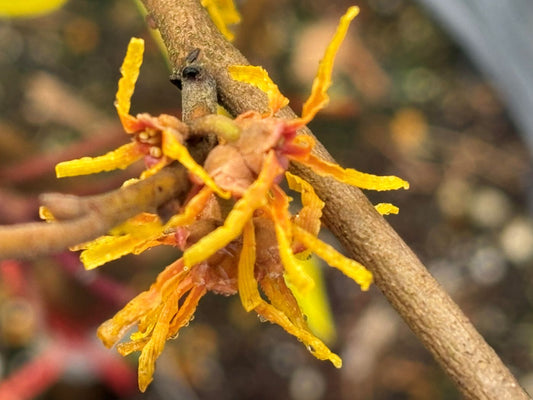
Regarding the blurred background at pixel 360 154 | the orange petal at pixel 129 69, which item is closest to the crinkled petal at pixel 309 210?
the orange petal at pixel 129 69

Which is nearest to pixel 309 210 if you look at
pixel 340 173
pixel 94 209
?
pixel 340 173

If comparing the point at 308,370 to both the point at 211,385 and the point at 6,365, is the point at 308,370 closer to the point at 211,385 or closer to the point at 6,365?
the point at 211,385

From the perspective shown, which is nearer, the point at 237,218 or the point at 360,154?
the point at 237,218

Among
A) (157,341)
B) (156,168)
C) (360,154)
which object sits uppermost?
(156,168)

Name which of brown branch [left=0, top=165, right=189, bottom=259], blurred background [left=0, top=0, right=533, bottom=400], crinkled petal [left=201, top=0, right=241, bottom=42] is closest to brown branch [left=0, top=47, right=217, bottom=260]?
brown branch [left=0, top=165, right=189, bottom=259]

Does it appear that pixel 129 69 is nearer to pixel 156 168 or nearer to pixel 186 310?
pixel 156 168

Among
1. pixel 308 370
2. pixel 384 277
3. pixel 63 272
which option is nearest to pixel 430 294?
pixel 384 277
